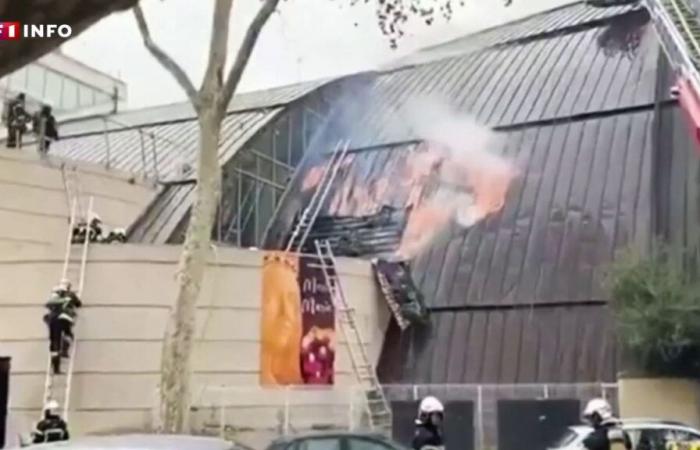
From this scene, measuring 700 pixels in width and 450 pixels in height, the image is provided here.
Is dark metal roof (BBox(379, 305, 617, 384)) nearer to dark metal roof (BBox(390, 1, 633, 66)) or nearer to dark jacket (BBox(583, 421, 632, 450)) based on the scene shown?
dark jacket (BBox(583, 421, 632, 450))

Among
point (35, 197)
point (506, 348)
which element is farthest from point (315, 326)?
point (35, 197)

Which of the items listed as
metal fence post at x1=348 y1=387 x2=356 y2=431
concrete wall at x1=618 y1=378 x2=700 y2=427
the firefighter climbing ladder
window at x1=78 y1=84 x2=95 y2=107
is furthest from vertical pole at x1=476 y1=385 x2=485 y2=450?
window at x1=78 y1=84 x2=95 y2=107

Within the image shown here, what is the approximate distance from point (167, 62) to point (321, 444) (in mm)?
7204

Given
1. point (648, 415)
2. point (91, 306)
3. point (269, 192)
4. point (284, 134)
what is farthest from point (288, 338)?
point (284, 134)

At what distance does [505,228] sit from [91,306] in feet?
36.6

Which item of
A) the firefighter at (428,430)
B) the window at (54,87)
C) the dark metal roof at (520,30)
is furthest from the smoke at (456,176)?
the window at (54,87)

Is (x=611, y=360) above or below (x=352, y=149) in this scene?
below

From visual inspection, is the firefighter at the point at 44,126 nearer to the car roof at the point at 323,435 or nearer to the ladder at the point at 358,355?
the ladder at the point at 358,355

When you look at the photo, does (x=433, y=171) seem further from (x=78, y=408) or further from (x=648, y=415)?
(x=78, y=408)

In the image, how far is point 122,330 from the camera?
1819 centimetres

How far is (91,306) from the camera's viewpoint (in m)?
18.2

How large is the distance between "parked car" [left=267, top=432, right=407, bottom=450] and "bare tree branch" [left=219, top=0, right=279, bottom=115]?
238 inches

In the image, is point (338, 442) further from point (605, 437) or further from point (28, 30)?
point (28, 30)

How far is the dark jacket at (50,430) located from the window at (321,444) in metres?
4.41
